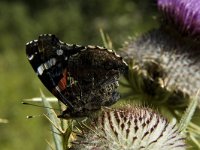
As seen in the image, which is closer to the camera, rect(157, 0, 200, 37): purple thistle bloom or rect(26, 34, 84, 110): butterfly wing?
rect(26, 34, 84, 110): butterfly wing

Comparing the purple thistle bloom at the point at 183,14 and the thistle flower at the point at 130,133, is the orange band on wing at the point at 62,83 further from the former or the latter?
the purple thistle bloom at the point at 183,14

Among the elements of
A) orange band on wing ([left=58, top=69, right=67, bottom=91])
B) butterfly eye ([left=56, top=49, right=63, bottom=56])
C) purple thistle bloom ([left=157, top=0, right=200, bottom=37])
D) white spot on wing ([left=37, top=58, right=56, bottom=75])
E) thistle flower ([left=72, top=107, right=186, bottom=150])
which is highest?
purple thistle bloom ([left=157, top=0, right=200, bottom=37])

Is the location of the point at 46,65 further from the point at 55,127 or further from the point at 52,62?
the point at 55,127

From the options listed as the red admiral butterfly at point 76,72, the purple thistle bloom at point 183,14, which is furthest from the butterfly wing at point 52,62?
the purple thistle bloom at point 183,14

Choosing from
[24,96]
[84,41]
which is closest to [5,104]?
[24,96]

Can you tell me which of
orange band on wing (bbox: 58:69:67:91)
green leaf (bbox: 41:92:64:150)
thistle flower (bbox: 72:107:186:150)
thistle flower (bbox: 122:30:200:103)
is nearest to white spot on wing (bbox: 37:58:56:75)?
orange band on wing (bbox: 58:69:67:91)

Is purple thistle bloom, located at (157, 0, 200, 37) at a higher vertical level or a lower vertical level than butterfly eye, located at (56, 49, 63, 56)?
higher

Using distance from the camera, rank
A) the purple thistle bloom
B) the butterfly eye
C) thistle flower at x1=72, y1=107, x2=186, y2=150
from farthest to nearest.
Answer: the purple thistle bloom < the butterfly eye < thistle flower at x1=72, y1=107, x2=186, y2=150

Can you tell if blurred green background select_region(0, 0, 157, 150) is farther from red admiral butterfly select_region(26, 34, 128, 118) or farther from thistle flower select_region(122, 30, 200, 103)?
red admiral butterfly select_region(26, 34, 128, 118)
